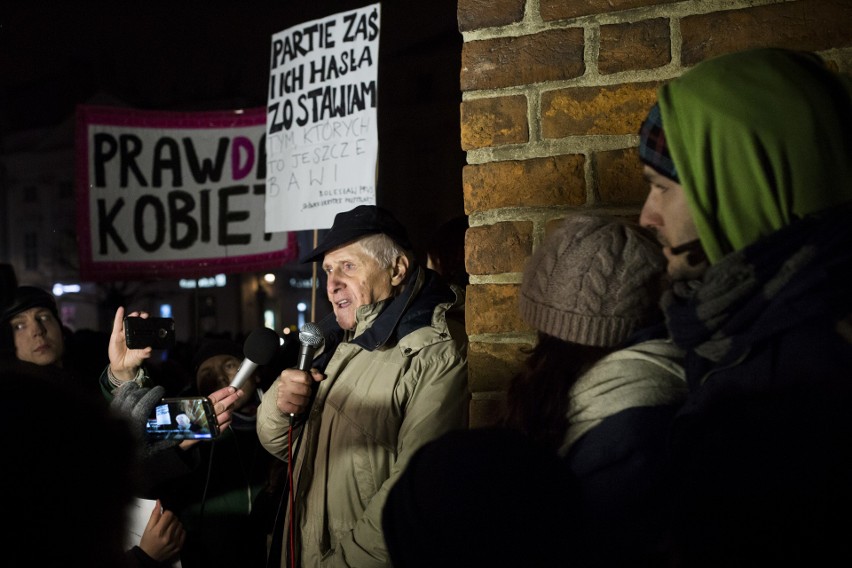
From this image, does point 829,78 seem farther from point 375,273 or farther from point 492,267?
point 375,273

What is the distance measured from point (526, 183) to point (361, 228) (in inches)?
61.5

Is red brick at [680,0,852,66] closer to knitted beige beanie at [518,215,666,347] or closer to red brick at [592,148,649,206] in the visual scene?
red brick at [592,148,649,206]

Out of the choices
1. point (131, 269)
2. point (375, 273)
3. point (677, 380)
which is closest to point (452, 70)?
point (131, 269)

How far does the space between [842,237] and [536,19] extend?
0.98 meters

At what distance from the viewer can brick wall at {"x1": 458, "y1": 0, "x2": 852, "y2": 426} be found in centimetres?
162

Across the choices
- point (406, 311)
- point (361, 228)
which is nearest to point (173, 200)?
point (361, 228)

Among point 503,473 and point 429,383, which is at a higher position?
point 503,473

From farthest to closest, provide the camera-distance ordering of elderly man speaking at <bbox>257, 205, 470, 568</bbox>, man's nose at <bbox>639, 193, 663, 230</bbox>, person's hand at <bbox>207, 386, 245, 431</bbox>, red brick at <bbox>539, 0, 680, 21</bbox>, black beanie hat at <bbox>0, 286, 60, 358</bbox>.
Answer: black beanie hat at <bbox>0, 286, 60, 358</bbox> < person's hand at <bbox>207, 386, 245, 431</bbox> < elderly man speaking at <bbox>257, 205, 470, 568</bbox> < red brick at <bbox>539, 0, 680, 21</bbox> < man's nose at <bbox>639, 193, 663, 230</bbox>

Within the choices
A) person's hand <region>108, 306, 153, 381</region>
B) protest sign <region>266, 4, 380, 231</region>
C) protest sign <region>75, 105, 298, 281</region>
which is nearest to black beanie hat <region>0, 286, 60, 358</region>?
protest sign <region>75, 105, 298, 281</region>

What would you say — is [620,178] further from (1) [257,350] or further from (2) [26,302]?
(2) [26,302]

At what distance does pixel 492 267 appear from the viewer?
176 centimetres

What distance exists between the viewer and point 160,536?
2.69 meters

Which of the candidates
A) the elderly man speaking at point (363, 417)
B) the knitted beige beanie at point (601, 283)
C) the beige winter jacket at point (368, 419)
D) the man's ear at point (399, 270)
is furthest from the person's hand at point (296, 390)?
the knitted beige beanie at point (601, 283)

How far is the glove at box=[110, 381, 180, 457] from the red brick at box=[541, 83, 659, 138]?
1931 mm
